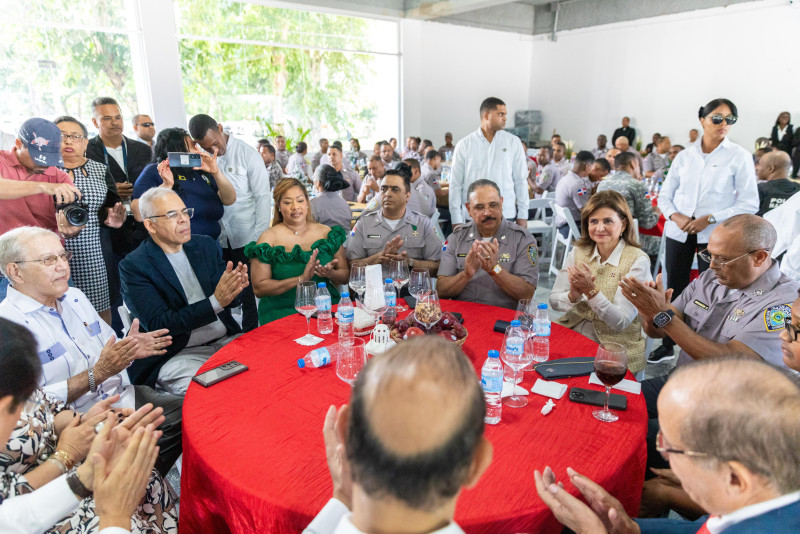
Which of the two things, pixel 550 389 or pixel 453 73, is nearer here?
pixel 550 389

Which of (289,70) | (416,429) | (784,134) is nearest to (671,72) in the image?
(784,134)

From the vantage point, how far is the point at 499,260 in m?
2.97

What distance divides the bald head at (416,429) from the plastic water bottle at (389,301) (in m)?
1.38

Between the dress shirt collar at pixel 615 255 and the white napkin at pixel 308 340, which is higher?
the dress shirt collar at pixel 615 255

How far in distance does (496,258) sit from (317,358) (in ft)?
4.63

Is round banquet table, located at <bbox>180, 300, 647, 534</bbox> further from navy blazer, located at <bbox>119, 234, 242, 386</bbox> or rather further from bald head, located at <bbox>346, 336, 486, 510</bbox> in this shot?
navy blazer, located at <bbox>119, 234, 242, 386</bbox>

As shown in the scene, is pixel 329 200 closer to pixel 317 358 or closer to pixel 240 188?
pixel 240 188

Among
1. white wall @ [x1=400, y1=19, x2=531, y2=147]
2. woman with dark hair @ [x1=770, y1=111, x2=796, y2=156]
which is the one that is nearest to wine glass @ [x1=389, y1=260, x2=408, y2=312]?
woman with dark hair @ [x1=770, y1=111, x2=796, y2=156]

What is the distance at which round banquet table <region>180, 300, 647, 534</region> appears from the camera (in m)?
1.24

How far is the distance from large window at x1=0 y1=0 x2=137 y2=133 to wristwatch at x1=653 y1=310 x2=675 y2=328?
963 cm

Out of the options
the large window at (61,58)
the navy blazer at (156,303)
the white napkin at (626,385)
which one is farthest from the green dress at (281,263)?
the large window at (61,58)

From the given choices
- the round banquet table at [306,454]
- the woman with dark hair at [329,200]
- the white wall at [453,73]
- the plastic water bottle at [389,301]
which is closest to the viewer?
the round banquet table at [306,454]

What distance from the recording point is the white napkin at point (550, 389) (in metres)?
1.72

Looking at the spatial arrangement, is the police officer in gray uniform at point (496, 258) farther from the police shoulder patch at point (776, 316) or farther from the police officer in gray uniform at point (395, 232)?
the police shoulder patch at point (776, 316)
